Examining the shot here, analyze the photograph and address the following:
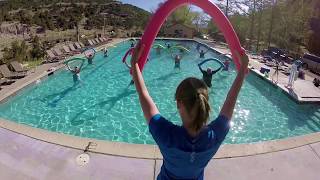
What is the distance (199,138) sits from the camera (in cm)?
192

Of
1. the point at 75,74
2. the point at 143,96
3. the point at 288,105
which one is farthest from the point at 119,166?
the point at 75,74

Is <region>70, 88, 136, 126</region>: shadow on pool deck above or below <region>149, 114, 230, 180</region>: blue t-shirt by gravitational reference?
below

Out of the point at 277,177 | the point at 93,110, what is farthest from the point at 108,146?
the point at 93,110

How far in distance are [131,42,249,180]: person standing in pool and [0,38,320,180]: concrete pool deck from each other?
3.71m

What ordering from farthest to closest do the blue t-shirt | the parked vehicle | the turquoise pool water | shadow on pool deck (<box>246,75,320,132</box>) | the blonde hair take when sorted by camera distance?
the parked vehicle < shadow on pool deck (<box>246,75,320,132</box>) < the turquoise pool water < the blue t-shirt < the blonde hair

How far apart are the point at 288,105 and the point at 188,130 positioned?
41.7ft

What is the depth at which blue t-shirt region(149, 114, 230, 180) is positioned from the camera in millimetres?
1917

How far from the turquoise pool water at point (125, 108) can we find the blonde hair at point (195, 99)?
8.06 m

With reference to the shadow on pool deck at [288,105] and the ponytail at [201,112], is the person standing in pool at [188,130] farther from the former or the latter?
the shadow on pool deck at [288,105]

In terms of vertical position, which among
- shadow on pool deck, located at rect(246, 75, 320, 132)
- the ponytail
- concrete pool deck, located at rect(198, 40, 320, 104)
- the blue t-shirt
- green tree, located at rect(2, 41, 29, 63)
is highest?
the ponytail

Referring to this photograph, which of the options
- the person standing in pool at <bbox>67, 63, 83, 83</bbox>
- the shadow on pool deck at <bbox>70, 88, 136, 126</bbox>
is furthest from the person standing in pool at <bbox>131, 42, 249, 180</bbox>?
A: the person standing in pool at <bbox>67, 63, 83, 83</bbox>

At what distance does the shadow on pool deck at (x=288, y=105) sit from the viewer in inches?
461

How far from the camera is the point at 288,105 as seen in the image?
13.5 metres

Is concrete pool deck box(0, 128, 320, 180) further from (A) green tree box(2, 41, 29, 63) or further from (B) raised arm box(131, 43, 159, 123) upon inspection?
(A) green tree box(2, 41, 29, 63)
